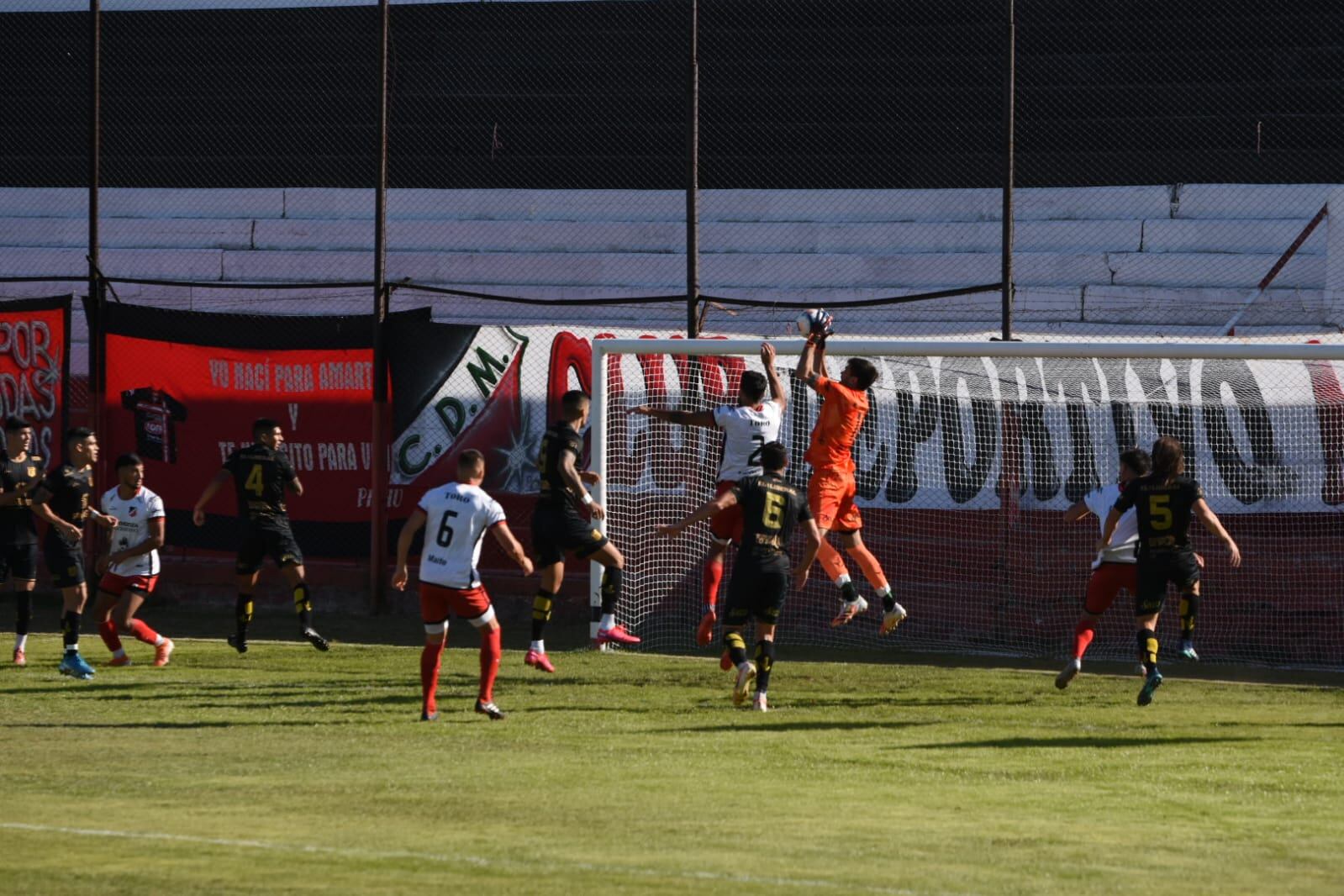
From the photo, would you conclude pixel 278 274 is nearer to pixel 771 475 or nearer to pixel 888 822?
pixel 771 475

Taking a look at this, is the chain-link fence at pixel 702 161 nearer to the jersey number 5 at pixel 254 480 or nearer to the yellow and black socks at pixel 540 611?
the jersey number 5 at pixel 254 480

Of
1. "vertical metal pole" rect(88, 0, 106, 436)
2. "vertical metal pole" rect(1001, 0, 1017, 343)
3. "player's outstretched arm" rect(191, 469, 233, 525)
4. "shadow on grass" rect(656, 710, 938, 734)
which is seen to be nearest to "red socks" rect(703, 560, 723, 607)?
"shadow on grass" rect(656, 710, 938, 734)

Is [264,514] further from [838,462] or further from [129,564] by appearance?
[838,462]

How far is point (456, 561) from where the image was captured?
1158cm

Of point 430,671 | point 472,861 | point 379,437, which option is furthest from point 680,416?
point 472,861

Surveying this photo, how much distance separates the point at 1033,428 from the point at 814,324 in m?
3.98

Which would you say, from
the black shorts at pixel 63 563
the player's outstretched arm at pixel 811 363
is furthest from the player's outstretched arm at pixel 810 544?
the black shorts at pixel 63 563

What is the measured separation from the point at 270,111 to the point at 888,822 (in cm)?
2135

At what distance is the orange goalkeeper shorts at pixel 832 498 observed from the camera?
13.9 meters

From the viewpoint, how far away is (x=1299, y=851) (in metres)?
8.00

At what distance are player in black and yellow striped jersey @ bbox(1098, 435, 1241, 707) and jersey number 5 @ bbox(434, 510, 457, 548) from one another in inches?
182

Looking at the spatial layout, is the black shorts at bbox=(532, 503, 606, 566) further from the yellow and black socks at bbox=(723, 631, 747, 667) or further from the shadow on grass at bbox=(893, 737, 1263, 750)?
the shadow on grass at bbox=(893, 737, 1263, 750)

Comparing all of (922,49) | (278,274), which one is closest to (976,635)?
(922,49)

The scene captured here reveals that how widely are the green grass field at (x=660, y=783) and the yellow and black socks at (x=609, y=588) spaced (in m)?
0.91
